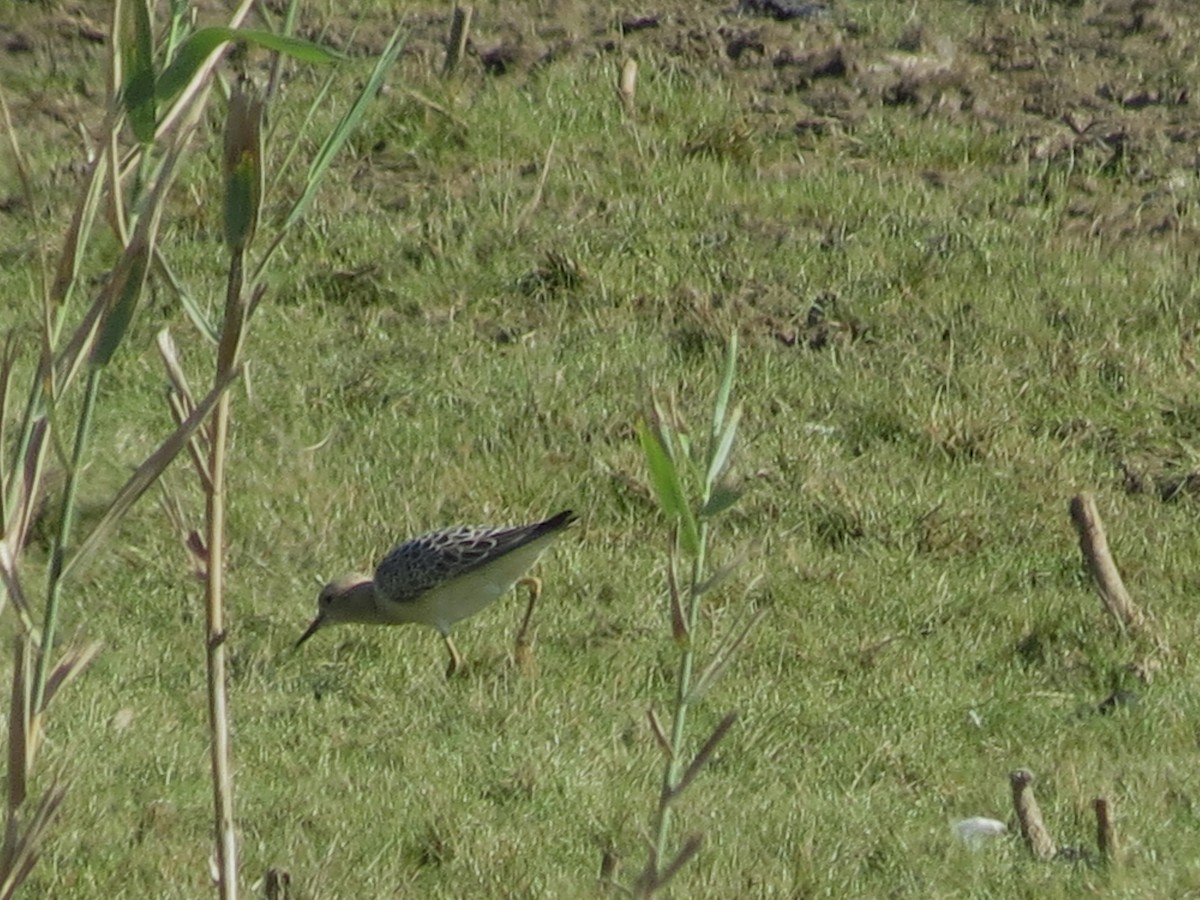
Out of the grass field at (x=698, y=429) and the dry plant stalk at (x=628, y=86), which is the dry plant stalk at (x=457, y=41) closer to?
the grass field at (x=698, y=429)

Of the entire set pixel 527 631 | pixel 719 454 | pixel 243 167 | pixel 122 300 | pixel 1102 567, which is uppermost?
pixel 243 167

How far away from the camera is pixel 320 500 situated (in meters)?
7.43

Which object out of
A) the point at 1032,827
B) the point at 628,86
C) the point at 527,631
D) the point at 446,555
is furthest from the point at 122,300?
the point at 628,86

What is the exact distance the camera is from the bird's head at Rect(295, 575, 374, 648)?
647 cm

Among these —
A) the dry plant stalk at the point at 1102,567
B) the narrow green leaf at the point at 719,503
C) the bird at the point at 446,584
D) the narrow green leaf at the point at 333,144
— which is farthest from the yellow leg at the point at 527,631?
the narrow green leaf at the point at 333,144

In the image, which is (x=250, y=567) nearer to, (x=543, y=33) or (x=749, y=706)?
(x=749, y=706)

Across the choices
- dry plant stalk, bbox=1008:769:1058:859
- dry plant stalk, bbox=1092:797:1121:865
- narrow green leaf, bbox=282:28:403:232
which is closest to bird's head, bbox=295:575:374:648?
dry plant stalk, bbox=1008:769:1058:859

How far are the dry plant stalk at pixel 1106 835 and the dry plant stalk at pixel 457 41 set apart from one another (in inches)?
254

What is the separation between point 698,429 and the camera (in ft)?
25.2

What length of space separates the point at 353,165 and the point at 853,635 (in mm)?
4312

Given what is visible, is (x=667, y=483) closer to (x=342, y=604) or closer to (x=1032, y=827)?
(x=1032, y=827)

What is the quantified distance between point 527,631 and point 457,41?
4.79m

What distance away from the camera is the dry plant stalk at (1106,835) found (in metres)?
4.83

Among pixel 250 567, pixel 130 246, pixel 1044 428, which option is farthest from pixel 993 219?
pixel 130 246
